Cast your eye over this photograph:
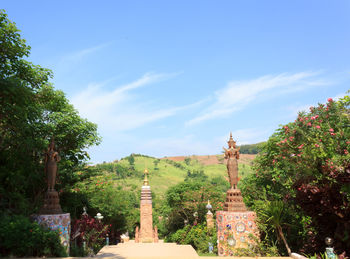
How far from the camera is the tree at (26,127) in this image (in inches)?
448

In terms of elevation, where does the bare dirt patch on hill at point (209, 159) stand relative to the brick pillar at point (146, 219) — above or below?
above

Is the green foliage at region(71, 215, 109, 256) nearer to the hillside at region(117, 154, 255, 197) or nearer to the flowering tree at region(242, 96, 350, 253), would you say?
the flowering tree at region(242, 96, 350, 253)

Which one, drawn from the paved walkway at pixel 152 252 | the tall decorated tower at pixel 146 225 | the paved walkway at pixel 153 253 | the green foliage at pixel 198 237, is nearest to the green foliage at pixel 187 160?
the tall decorated tower at pixel 146 225

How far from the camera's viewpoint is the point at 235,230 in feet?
33.2

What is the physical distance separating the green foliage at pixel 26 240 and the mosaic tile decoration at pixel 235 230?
5808mm

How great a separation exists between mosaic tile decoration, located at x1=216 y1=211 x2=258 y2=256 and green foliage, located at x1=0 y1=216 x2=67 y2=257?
19.1 ft

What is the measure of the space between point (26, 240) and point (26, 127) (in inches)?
191

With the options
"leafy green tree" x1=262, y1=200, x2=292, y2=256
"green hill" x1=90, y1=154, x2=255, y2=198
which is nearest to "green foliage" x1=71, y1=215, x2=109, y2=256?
"leafy green tree" x1=262, y1=200, x2=292, y2=256

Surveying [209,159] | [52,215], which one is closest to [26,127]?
[52,215]

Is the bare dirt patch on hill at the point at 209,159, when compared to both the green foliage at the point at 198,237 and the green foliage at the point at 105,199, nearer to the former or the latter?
the green foliage at the point at 105,199

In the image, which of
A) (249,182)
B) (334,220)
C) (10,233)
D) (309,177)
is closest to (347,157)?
(309,177)

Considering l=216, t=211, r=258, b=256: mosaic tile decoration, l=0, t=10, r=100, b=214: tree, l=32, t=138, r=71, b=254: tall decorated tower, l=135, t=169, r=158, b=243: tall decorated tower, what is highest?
l=0, t=10, r=100, b=214: tree

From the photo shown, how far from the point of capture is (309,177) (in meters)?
8.87

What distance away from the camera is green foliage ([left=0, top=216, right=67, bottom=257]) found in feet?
30.5
